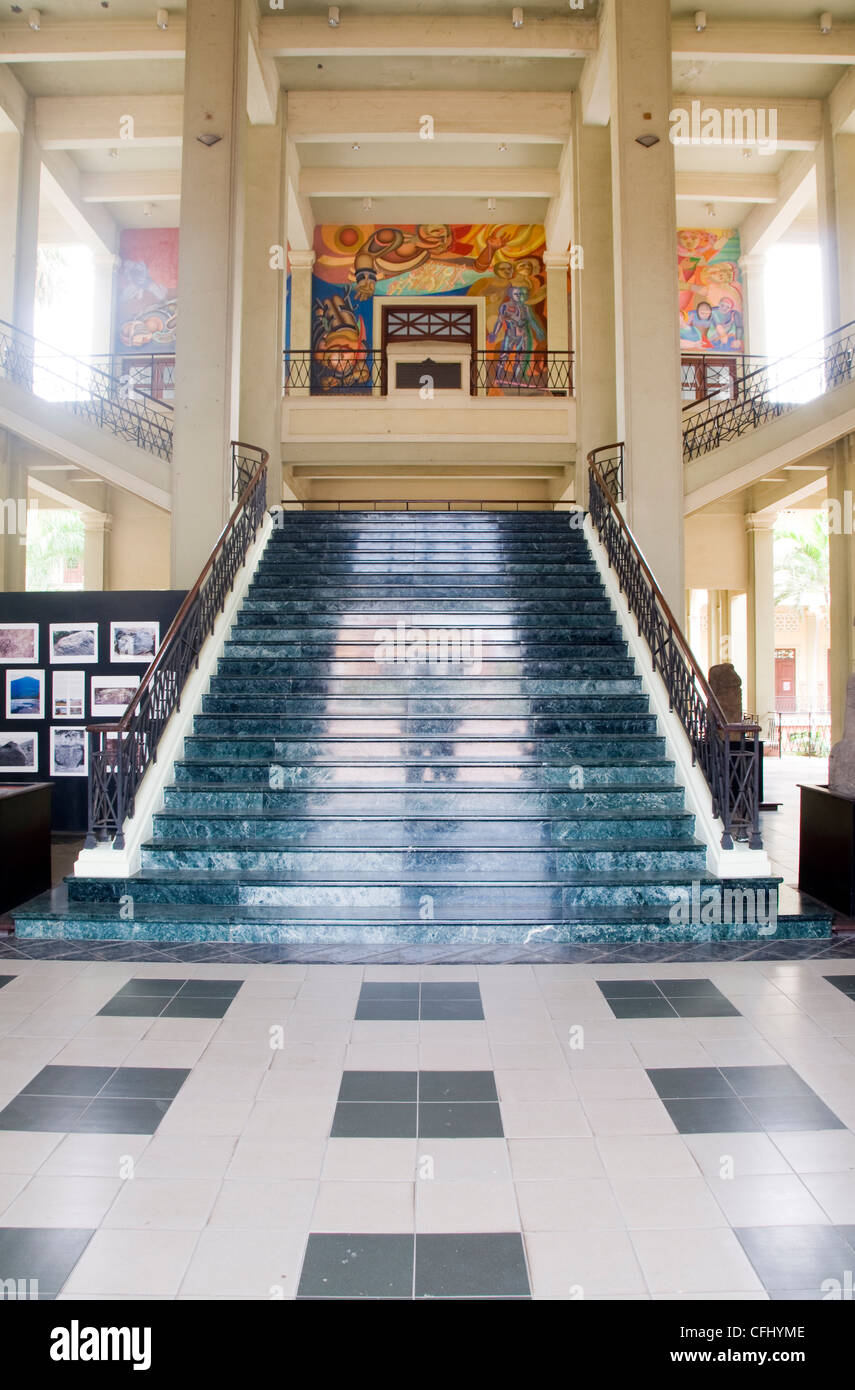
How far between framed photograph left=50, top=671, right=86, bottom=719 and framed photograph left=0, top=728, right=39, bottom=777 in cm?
31

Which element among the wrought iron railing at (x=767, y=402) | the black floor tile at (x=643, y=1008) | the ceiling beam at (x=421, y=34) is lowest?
the black floor tile at (x=643, y=1008)

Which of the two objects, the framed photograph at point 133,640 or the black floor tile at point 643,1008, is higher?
the framed photograph at point 133,640

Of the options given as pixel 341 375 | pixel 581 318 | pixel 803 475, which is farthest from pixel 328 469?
pixel 803 475

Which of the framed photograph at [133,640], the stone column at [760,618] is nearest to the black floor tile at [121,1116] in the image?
the framed photograph at [133,640]

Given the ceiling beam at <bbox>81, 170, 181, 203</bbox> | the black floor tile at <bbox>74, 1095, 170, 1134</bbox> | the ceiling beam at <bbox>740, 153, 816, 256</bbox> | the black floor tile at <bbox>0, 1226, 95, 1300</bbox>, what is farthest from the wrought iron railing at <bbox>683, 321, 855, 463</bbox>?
the black floor tile at <bbox>0, 1226, 95, 1300</bbox>

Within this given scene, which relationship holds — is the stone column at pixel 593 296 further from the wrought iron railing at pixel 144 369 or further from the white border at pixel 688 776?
the wrought iron railing at pixel 144 369

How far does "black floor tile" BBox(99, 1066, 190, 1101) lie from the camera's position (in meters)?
3.16

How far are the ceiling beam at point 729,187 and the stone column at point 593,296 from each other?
4.08 m

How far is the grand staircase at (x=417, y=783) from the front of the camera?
515 cm

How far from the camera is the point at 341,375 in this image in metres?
16.4

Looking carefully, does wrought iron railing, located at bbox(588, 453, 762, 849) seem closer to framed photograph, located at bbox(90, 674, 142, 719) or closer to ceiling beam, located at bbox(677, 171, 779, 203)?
framed photograph, located at bbox(90, 674, 142, 719)

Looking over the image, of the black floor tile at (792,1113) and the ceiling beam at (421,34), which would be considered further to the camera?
the ceiling beam at (421,34)

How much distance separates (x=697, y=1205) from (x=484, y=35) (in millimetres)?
12870

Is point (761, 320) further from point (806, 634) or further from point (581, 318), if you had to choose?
point (806, 634)
